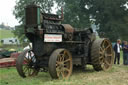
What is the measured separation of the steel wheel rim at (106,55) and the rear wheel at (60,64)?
77.0 inches

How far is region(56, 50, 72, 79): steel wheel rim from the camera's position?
695 cm

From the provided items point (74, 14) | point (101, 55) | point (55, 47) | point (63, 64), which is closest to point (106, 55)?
point (101, 55)

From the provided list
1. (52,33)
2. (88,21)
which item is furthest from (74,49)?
(88,21)

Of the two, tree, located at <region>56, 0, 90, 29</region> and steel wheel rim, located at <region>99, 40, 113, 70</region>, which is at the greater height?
tree, located at <region>56, 0, 90, 29</region>

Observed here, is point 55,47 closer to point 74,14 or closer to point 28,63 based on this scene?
point 28,63

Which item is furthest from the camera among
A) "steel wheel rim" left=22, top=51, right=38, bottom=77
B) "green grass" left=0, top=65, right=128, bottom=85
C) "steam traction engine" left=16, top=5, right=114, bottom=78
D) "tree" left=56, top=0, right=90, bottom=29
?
"tree" left=56, top=0, right=90, bottom=29

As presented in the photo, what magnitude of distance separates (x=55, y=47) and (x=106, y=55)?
2582mm

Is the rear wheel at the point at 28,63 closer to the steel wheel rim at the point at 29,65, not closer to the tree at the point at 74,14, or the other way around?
the steel wheel rim at the point at 29,65

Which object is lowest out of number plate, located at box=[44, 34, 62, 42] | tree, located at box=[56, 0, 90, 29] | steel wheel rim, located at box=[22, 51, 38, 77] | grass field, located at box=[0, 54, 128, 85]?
grass field, located at box=[0, 54, 128, 85]

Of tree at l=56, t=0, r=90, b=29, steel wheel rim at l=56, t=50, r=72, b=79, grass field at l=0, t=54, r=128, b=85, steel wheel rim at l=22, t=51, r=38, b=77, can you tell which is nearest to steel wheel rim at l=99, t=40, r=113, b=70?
grass field at l=0, t=54, r=128, b=85

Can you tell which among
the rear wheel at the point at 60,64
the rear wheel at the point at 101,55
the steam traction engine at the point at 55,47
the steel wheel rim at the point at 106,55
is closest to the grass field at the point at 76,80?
the rear wheel at the point at 60,64

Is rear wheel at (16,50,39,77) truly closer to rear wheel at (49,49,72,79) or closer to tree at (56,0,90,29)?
rear wheel at (49,49,72,79)

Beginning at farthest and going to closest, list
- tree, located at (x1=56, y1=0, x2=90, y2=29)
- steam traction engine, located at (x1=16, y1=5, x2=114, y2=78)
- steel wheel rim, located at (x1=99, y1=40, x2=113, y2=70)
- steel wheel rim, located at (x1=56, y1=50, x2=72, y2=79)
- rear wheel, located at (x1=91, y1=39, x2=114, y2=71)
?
tree, located at (x1=56, y1=0, x2=90, y2=29), steel wheel rim, located at (x1=99, y1=40, x2=113, y2=70), rear wheel, located at (x1=91, y1=39, x2=114, y2=71), steam traction engine, located at (x1=16, y1=5, x2=114, y2=78), steel wheel rim, located at (x1=56, y1=50, x2=72, y2=79)

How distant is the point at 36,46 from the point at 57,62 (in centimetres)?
105
